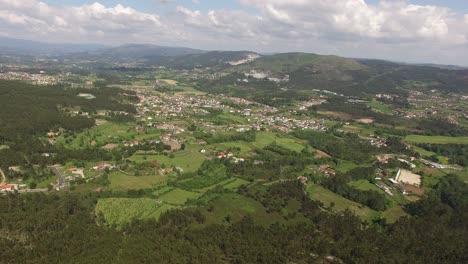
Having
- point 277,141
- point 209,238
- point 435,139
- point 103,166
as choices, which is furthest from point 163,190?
point 435,139

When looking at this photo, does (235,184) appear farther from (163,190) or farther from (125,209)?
(125,209)

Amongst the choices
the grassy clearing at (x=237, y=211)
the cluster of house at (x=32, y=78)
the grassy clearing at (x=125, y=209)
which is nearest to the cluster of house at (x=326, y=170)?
the grassy clearing at (x=237, y=211)

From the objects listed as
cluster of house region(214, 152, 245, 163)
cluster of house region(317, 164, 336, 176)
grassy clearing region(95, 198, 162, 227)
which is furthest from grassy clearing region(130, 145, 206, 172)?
cluster of house region(317, 164, 336, 176)

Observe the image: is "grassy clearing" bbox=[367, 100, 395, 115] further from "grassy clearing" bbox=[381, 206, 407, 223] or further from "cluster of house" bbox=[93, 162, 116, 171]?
"cluster of house" bbox=[93, 162, 116, 171]

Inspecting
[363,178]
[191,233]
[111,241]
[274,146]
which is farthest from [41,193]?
[363,178]

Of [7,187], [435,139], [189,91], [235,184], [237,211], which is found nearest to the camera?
[237,211]

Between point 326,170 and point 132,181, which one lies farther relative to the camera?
point 326,170

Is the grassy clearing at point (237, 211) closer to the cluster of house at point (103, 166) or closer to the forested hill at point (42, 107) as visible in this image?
the cluster of house at point (103, 166)

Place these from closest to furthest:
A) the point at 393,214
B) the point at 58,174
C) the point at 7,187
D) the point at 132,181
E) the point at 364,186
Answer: the point at 7,187
the point at 393,214
the point at 132,181
the point at 58,174
the point at 364,186
